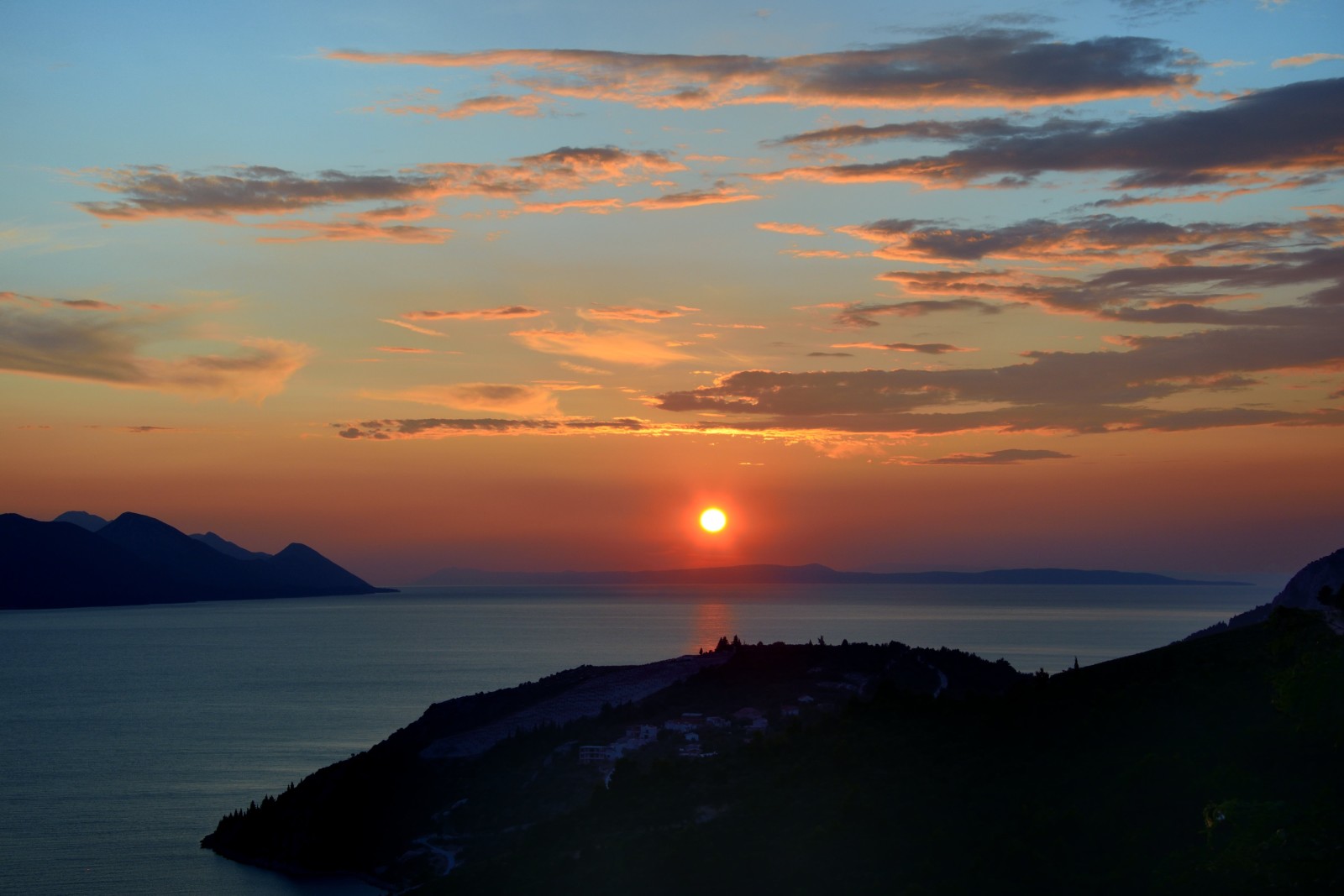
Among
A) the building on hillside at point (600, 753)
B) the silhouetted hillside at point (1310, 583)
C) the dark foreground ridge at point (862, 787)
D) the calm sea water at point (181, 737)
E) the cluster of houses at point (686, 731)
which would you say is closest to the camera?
the dark foreground ridge at point (862, 787)

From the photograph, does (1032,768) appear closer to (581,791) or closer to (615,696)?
(581,791)

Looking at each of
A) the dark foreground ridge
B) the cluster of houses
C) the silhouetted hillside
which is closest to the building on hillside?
the cluster of houses

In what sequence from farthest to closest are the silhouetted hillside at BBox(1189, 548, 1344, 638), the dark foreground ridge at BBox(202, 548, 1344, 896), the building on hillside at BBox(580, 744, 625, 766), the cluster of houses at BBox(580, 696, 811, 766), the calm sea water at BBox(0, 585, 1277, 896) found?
the silhouetted hillside at BBox(1189, 548, 1344, 638) → the calm sea water at BBox(0, 585, 1277, 896) → the cluster of houses at BBox(580, 696, 811, 766) → the building on hillside at BBox(580, 744, 625, 766) → the dark foreground ridge at BBox(202, 548, 1344, 896)

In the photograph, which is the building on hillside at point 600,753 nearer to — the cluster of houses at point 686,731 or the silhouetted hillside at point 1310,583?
the cluster of houses at point 686,731

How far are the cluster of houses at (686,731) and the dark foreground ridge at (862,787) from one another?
18 centimetres

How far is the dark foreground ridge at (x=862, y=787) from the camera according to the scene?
26.6 metres

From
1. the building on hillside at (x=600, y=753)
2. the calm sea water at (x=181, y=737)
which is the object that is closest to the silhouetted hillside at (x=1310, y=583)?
the building on hillside at (x=600, y=753)

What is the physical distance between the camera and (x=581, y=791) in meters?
53.7

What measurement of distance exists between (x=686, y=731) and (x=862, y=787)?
72.7 feet

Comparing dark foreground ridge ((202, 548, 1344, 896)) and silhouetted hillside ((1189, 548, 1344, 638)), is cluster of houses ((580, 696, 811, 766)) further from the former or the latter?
silhouetted hillside ((1189, 548, 1344, 638))

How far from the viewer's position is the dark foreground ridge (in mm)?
26641

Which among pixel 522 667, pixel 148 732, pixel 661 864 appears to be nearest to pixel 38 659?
pixel 522 667

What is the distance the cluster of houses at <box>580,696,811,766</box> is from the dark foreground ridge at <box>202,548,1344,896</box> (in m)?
0.18

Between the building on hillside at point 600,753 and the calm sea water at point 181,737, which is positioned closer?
the building on hillside at point 600,753
